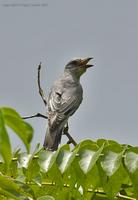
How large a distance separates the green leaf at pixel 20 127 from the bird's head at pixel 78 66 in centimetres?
906

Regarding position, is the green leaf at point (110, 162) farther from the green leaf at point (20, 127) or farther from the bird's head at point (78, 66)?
the bird's head at point (78, 66)

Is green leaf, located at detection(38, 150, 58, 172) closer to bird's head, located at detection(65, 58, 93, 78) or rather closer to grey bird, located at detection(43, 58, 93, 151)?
grey bird, located at detection(43, 58, 93, 151)

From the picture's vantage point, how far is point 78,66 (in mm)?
11086

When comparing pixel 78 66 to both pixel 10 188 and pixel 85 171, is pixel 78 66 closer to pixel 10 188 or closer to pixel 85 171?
pixel 85 171

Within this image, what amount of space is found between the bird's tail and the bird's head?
376 cm

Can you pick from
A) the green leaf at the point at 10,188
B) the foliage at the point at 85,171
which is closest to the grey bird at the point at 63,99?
the foliage at the point at 85,171

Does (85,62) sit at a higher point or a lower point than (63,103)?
higher

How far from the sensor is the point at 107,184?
2.67 m

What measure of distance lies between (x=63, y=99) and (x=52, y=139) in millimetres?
2659

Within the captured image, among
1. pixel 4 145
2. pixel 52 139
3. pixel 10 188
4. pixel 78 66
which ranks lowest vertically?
pixel 52 139

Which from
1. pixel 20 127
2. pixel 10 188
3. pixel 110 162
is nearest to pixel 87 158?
pixel 110 162

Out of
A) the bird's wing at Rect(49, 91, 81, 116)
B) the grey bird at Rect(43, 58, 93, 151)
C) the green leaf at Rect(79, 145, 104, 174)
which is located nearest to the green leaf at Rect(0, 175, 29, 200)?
the green leaf at Rect(79, 145, 104, 174)

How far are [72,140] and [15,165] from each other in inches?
83.9

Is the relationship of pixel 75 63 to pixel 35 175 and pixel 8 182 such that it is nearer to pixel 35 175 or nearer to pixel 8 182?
pixel 35 175
